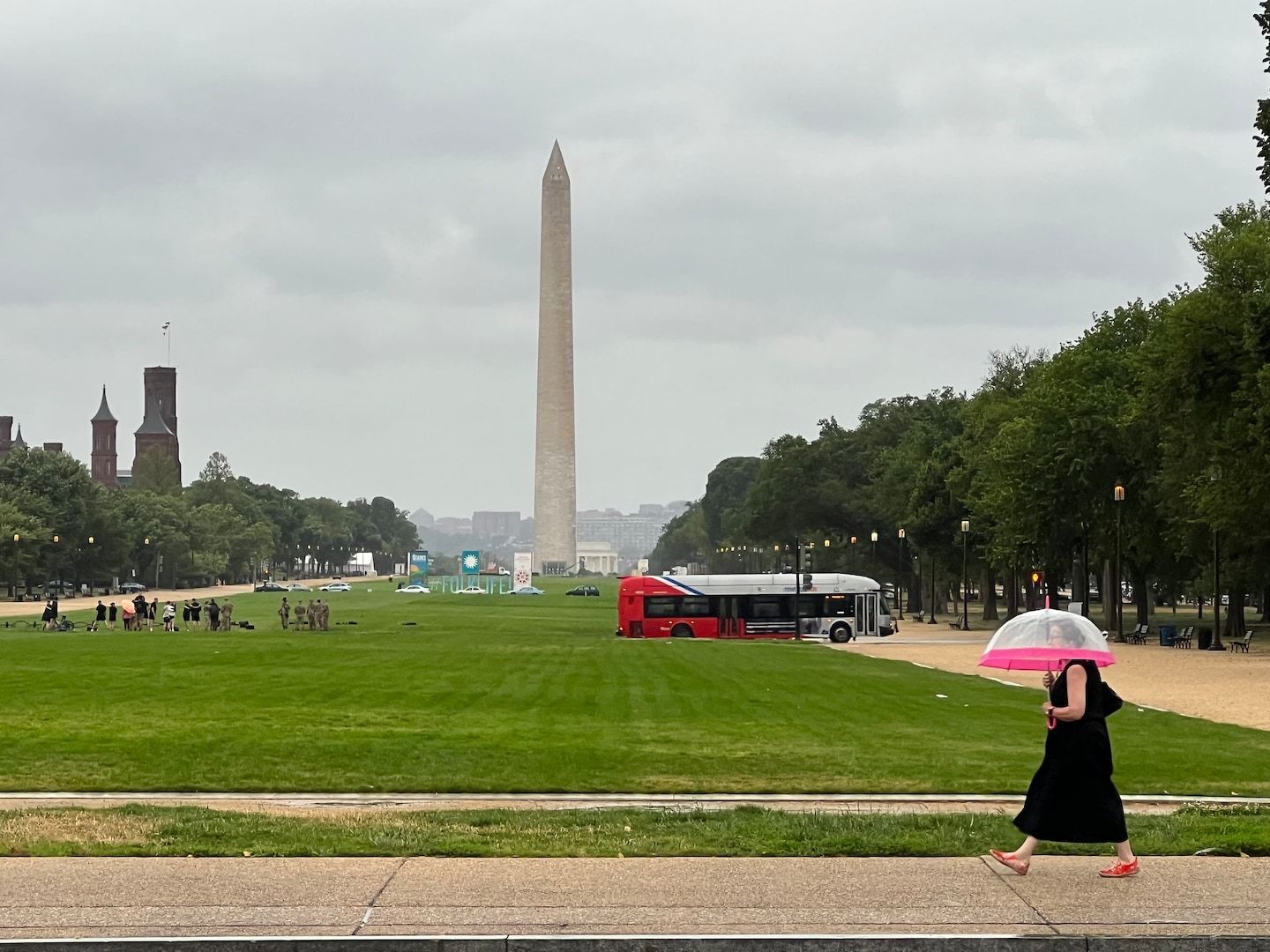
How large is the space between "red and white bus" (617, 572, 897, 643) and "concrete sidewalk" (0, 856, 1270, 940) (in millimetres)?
60003

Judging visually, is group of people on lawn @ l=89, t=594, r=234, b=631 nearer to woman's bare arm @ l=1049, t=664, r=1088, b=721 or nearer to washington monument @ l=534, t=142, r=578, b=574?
woman's bare arm @ l=1049, t=664, r=1088, b=721

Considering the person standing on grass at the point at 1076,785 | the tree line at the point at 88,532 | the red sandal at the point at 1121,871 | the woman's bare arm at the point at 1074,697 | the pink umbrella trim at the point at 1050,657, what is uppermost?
the tree line at the point at 88,532

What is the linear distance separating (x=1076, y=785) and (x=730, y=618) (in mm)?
61398

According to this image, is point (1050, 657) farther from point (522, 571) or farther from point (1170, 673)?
point (522, 571)

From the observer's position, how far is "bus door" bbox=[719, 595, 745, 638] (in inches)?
2857

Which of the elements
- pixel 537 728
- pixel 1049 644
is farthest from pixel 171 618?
pixel 1049 644

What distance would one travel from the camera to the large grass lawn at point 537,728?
62.3 ft

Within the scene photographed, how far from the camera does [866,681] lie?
38.6 metres

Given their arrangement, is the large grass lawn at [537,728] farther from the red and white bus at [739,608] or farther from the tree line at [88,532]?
the tree line at [88,532]

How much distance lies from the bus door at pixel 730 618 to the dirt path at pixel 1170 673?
19.8 feet

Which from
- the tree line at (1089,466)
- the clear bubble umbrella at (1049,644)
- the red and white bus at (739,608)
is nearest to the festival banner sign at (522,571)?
the tree line at (1089,466)

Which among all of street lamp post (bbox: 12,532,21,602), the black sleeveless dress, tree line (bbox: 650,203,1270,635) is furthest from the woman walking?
street lamp post (bbox: 12,532,21,602)

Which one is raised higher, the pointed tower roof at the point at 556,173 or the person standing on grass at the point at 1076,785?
the pointed tower roof at the point at 556,173

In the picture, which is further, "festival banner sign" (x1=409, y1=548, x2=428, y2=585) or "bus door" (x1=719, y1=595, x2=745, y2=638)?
"festival banner sign" (x1=409, y1=548, x2=428, y2=585)
